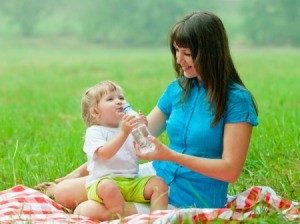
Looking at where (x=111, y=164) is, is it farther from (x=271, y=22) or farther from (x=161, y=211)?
(x=271, y=22)

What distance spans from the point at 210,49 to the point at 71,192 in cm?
117

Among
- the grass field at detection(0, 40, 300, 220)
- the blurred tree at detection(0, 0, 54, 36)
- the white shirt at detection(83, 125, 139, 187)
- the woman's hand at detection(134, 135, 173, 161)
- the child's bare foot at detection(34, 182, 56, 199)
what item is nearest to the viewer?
the woman's hand at detection(134, 135, 173, 161)

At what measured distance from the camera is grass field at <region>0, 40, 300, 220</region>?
5.29 meters

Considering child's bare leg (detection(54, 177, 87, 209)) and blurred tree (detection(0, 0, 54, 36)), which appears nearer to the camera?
child's bare leg (detection(54, 177, 87, 209))

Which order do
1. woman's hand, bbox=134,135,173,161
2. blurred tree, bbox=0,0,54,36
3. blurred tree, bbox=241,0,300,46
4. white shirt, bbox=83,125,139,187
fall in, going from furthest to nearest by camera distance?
blurred tree, bbox=0,0,54,36 → blurred tree, bbox=241,0,300,46 → white shirt, bbox=83,125,139,187 → woman's hand, bbox=134,135,173,161

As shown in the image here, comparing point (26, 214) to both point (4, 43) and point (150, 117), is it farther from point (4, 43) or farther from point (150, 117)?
point (4, 43)

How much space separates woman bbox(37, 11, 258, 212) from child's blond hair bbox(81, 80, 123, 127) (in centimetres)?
36

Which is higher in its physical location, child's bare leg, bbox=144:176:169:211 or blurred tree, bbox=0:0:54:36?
blurred tree, bbox=0:0:54:36

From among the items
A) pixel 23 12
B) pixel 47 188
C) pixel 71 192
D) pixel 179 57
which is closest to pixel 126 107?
pixel 179 57

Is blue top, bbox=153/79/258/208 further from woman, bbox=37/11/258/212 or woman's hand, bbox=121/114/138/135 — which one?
woman's hand, bbox=121/114/138/135

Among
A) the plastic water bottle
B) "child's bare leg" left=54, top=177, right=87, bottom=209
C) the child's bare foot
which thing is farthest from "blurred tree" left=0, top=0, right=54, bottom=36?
the plastic water bottle

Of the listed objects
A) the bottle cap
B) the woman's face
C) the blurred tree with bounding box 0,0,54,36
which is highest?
the blurred tree with bounding box 0,0,54,36

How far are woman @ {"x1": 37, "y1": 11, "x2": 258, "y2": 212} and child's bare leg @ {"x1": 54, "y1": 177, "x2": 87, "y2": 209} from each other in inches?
19.1

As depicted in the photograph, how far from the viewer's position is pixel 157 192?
4031mm
